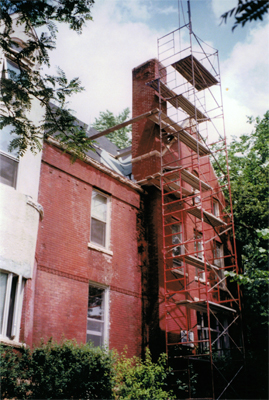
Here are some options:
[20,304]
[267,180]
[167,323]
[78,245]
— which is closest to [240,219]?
[267,180]

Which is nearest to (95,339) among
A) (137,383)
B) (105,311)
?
(105,311)

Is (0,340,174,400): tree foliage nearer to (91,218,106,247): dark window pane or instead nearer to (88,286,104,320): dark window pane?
(88,286,104,320): dark window pane

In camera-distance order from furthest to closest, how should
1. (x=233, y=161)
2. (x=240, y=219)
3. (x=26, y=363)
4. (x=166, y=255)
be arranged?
(x=233, y=161), (x=240, y=219), (x=166, y=255), (x=26, y=363)

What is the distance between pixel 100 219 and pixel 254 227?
9556 mm

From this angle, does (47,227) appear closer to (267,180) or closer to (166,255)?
(166,255)

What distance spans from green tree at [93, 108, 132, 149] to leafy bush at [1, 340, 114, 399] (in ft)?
89.1

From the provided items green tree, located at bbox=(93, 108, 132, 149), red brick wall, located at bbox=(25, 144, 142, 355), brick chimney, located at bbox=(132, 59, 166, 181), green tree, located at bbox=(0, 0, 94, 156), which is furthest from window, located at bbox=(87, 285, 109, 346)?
green tree, located at bbox=(93, 108, 132, 149)

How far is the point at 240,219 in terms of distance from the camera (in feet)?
71.9

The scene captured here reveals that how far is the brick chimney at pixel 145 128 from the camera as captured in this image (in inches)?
724

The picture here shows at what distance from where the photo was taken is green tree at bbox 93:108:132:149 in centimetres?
3631

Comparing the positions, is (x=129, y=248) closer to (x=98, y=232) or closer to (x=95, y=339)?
(x=98, y=232)

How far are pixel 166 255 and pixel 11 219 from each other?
813 cm

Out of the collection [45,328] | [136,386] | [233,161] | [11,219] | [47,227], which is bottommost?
[136,386]

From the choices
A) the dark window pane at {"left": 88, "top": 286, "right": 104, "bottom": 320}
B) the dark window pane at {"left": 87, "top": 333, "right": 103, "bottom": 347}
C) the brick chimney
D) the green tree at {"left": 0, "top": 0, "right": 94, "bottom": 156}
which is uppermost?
the brick chimney
